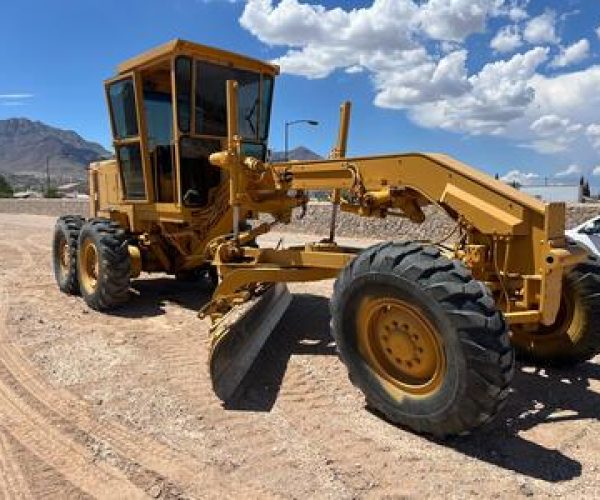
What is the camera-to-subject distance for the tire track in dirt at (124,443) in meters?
4.02

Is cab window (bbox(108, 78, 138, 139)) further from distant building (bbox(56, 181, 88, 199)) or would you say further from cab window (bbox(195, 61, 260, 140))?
distant building (bbox(56, 181, 88, 199))

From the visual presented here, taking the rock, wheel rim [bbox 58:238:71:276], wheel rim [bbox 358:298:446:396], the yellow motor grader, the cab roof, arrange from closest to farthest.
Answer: the rock
the yellow motor grader
wheel rim [bbox 358:298:446:396]
the cab roof
wheel rim [bbox 58:238:71:276]

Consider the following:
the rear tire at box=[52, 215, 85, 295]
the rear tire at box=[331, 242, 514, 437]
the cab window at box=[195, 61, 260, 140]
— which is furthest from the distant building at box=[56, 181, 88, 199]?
the rear tire at box=[331, 242, 514, 437]

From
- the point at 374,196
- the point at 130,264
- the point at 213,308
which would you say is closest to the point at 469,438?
the point at 374,196

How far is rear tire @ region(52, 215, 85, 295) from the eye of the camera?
31.4 ft

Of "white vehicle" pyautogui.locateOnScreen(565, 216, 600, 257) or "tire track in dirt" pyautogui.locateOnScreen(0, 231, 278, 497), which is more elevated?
"white vehicle" pyautogui.locateOnScreen(565, 216, 600, 257)

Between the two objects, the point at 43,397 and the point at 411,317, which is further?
the point at 43,397

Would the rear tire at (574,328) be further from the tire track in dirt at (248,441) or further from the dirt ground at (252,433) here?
the tire track in dirt at (248,441)

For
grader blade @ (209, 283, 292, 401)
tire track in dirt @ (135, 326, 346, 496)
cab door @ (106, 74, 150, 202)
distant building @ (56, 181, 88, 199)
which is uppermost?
cab door @ (106, 74, 150, 202)

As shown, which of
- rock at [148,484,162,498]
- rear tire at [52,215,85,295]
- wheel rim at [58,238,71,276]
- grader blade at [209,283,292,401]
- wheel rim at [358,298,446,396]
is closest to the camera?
rock at [148,484,162,498]

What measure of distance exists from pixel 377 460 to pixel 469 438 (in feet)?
2.30

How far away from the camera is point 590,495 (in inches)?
149

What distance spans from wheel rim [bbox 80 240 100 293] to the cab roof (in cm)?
238

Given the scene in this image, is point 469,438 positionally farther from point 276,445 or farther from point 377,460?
point 276,445
